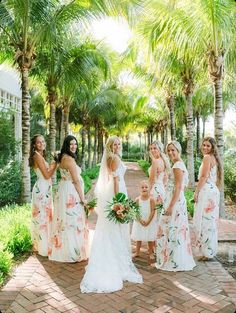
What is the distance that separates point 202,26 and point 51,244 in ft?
20.3

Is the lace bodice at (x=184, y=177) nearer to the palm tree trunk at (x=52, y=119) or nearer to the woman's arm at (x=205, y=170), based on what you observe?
the woman's arm at (x=205, y=170)

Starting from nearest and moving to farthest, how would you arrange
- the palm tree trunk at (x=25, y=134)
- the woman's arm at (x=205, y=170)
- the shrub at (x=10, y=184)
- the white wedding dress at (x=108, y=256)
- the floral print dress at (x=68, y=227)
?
1. the white wedding dress at (x=108, y=256)
2. the floral print dress at (x=68, y=227)
3. the woman's arm at (x=205, y=170)
4. the palm tree trunk at (x=25, y=134)
5. the shrub at (x=10, y=184)

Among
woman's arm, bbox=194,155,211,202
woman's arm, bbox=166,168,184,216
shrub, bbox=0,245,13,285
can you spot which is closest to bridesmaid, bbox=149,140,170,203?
woman's arm, bbox=194,155,211,202

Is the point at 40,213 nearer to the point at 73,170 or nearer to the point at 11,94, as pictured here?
the point at 73,170

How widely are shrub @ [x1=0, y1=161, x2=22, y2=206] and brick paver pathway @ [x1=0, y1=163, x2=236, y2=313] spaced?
5271 millimetres

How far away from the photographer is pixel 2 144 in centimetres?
1373

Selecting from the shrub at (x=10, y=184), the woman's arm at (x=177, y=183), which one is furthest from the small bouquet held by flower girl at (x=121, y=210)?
the shrub at (x=10, y=184)

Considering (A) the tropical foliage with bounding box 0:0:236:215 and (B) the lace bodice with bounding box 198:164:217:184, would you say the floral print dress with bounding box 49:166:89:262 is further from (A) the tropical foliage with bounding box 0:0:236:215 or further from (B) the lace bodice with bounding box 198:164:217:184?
(A) the tropical foliage with bounding box 0:0:236:215

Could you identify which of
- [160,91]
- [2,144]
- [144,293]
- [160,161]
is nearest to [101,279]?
[144,293]

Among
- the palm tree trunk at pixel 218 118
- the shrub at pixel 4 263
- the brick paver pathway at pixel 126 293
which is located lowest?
the brick paver pathway at pixel 126 293

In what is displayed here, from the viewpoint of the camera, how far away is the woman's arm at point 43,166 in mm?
6785

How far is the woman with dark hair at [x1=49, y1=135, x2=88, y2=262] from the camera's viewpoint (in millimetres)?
6383

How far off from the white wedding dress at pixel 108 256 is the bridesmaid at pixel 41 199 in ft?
4.00

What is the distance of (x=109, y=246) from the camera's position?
5730 millimetres
